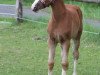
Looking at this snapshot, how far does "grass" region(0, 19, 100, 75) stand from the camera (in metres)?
8.41

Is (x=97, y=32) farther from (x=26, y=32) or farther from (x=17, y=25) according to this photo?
(x=17, y=25)

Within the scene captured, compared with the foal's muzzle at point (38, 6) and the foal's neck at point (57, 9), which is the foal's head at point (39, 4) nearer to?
the foal's muzzle at point (38, 6)

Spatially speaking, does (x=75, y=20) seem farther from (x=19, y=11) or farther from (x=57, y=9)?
(x=19, y=11)

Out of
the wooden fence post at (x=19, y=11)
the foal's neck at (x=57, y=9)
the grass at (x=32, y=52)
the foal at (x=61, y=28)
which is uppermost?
the foal's neck at (x=57, y=9)

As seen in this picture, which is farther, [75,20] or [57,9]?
[75,20]

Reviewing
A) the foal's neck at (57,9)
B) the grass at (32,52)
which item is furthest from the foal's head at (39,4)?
the grass at (32,52)

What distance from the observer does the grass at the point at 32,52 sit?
8414mm

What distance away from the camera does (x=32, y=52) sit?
1000cm

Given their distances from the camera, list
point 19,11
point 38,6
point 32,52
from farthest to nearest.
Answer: point 19,11
point 32,52
point 38,6

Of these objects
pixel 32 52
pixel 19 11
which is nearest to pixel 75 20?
pixel 32 52

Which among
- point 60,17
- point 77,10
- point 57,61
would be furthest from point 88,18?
point 60,17

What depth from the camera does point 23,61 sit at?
358 inches

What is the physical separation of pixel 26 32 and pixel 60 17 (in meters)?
5.79

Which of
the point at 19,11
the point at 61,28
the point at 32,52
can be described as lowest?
the point at 32,52
